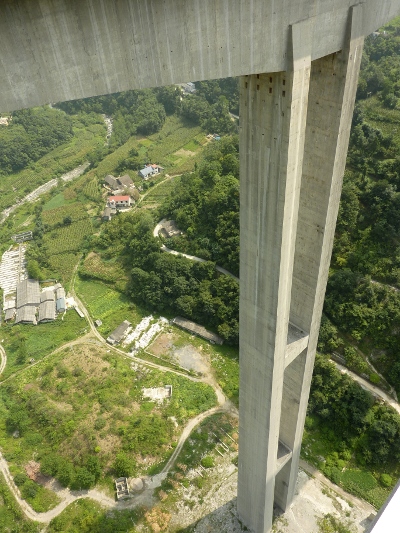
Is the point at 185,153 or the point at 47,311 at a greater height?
the point at 185,153

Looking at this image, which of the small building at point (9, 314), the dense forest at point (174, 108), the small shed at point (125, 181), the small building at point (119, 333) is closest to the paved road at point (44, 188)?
the dense forest at point (174, 108)

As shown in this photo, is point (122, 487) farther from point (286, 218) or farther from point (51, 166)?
point (51, 166)

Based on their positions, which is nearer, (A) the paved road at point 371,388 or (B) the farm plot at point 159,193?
(A) the paved road at point 371,388

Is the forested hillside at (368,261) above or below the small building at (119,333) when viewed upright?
above

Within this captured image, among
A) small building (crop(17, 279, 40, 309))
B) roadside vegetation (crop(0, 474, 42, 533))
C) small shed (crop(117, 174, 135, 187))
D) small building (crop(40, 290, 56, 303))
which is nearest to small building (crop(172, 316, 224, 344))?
small building (crop(40, 290, 56, 303))

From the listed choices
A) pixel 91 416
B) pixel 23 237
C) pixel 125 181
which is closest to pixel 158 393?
pixel 91 416

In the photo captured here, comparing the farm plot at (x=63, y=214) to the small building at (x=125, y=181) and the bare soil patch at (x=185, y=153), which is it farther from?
the bare soil patch at (x=185, y=153)

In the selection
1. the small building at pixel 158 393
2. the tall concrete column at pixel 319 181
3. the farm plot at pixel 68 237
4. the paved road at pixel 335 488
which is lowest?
the paved road at pixel 335 488
